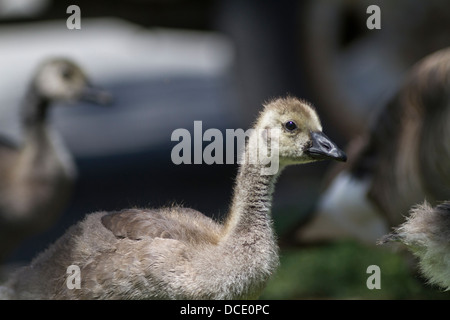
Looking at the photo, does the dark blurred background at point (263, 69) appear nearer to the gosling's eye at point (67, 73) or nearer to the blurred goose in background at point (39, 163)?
the blurred goose in background at point (39, 163)

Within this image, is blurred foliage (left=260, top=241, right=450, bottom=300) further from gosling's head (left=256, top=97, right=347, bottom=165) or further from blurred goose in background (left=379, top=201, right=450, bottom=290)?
gosling's head (left=256, top=97, right=347, bottom=165)

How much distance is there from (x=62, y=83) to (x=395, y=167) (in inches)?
72.0

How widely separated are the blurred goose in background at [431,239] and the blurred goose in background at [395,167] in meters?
0.60

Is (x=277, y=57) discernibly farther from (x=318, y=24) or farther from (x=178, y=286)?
(x=178, y=286)

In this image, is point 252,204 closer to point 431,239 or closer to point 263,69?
point 431,239

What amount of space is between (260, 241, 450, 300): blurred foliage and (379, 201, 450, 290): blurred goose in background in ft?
3.42

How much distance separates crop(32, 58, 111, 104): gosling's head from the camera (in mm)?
4520

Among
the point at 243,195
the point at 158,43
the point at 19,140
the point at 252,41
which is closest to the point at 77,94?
the point at 19,140

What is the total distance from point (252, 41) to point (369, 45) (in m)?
0.78

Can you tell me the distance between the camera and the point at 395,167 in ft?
12.8

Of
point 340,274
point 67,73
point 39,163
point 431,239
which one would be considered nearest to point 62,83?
point 67,73

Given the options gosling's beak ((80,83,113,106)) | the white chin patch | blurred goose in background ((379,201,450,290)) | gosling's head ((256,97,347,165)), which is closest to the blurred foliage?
the white chin patch

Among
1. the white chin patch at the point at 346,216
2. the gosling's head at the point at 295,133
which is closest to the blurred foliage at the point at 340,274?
the white chin patch at the point at 346,216
